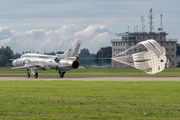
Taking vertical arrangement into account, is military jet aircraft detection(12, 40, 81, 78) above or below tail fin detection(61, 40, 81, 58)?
below

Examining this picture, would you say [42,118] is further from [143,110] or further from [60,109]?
[143,110]

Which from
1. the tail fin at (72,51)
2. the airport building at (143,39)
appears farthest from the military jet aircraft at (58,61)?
the airport building at (143,39)

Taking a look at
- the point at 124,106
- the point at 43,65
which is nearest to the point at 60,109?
the point at 124,106

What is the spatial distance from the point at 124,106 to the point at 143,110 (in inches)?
48.4

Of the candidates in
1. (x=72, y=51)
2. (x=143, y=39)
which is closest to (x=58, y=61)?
(x=72, y=51)

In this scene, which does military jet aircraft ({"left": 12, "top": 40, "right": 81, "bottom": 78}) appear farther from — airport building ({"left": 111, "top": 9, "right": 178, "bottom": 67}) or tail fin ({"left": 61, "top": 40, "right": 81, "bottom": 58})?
airport building ({"left": 111, "top": 9, "right": 178, "bottom": 67})

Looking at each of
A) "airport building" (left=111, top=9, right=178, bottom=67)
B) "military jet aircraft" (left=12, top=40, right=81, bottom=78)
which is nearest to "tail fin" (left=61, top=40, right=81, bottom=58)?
"military jet aircraft" (left=12, top=40, right=81, bottom=78)

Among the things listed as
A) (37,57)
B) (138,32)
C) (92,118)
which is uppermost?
(138,32)

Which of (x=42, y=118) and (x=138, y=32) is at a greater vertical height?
(x=138, y=32)

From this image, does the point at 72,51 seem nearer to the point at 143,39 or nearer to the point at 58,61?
the point at 58,61

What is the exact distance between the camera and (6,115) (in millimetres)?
12156

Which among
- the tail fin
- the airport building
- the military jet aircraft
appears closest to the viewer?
the military jet aircraft

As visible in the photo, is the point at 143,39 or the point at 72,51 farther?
the point at 143,39

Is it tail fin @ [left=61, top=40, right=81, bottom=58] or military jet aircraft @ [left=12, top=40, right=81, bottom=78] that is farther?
tail fin @ [left=61, top=40, right=81, bottom=58]
